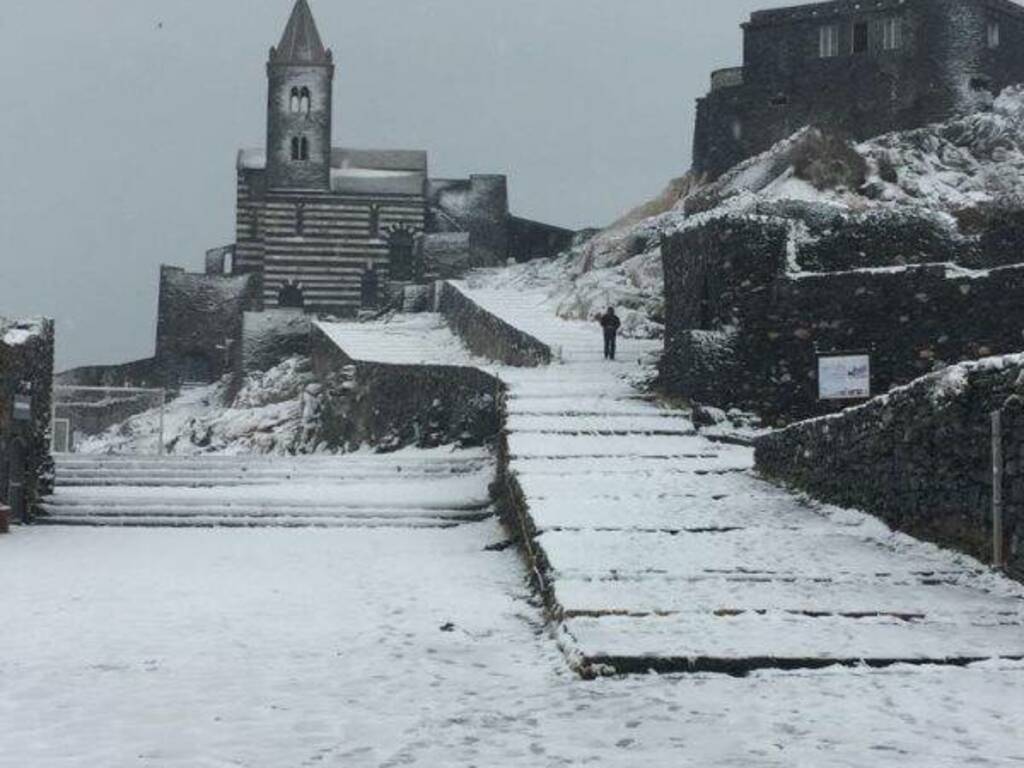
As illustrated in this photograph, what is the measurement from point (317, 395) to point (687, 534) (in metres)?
20.5

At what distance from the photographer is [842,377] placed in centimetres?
1678

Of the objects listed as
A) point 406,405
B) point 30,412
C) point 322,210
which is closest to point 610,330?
point 406,405

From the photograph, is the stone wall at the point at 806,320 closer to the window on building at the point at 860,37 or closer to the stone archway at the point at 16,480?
the stone archway at the point at 16,480

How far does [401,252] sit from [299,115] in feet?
24.3

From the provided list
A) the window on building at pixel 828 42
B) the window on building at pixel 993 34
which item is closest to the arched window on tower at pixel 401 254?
the window on building at pixel 828 42

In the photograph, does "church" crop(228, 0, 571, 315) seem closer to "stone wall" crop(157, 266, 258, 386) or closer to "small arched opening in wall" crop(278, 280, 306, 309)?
"small arched opening in wall" crop(278, 280, 306, 309)

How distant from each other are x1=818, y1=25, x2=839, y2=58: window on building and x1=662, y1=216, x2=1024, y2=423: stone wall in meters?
26.5

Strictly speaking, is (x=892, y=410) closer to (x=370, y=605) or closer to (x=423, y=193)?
(x=370, y=605)

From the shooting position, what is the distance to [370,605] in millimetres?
8836

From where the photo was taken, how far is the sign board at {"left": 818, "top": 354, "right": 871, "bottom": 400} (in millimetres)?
16719

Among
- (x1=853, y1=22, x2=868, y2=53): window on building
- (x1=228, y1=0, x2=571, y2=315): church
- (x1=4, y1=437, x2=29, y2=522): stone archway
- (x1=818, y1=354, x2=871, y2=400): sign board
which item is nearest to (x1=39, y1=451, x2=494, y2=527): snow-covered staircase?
(x1=4, y1=437, x2=29, y2=522): stone archway

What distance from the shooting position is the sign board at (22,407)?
13.7 metres

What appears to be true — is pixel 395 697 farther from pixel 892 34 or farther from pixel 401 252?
pixel 401 252

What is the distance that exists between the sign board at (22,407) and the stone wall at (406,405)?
20.5 ft
